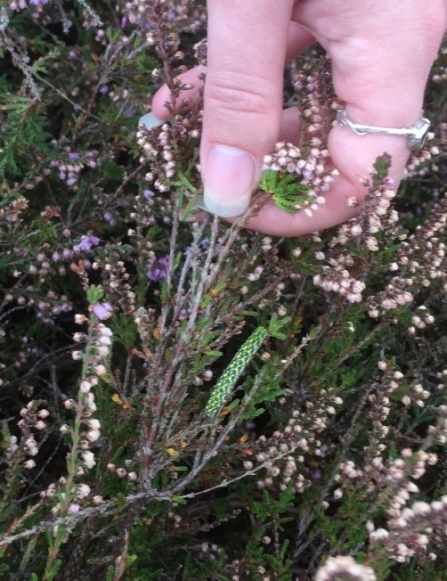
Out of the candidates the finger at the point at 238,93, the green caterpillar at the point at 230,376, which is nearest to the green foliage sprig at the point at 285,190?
the finger at the point at 238,93

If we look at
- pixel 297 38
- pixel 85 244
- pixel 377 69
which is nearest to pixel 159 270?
pixel 85 244

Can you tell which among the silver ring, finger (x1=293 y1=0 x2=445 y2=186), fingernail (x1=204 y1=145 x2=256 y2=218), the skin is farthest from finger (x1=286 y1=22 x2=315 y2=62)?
fingernail (x1=204 y1=145 x2=256 y2=218)

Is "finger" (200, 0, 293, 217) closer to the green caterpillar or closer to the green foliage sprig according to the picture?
the green foliage sprig

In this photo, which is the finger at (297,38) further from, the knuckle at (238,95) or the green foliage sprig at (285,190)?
the green foliage sprig at (285,190)

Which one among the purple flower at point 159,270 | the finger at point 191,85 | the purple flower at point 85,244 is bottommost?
the purple flower at point 159,270

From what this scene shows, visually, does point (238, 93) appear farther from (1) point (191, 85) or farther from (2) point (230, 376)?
(2) point (230, 376)

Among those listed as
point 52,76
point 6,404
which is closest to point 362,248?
point 6,404
